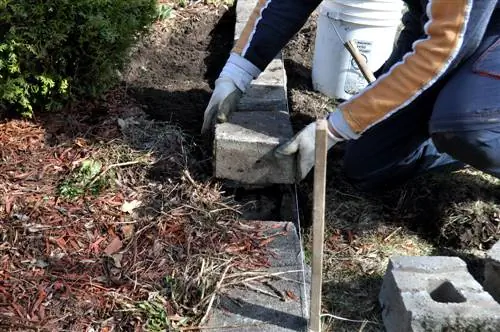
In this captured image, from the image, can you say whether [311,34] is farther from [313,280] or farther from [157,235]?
[313,280]

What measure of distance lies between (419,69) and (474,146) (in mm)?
502

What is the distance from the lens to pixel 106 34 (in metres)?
2.74

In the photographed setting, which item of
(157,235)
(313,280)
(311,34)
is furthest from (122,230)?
(311,34)

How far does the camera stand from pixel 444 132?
2.45 m

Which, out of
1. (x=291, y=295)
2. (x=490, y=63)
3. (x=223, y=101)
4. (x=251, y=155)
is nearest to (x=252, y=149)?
(x=251, y=155)

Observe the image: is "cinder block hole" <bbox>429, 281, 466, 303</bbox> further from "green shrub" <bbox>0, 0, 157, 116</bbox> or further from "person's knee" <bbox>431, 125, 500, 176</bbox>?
"green shrub" <bbox>0, 0, 157, 116</bbox>

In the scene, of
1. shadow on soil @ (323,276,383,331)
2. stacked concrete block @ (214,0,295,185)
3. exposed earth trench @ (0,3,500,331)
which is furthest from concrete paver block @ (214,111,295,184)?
shadow on soil @ (323,276,383,331)

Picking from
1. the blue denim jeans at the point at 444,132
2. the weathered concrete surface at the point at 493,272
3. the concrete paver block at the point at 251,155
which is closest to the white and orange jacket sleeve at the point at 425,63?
the blue denim jeans at the point at 444,132

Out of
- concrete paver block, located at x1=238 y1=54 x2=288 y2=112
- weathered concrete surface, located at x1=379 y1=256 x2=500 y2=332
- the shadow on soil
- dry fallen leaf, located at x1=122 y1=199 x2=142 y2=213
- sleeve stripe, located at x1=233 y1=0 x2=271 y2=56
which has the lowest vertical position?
the shadow on soil

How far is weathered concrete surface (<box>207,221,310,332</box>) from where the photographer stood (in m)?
1.99

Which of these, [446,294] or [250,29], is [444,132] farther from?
[250,29]

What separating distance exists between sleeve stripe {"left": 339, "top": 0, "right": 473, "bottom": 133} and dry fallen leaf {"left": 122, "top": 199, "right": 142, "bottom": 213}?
0.93 metres

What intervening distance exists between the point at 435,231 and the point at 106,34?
1.75m

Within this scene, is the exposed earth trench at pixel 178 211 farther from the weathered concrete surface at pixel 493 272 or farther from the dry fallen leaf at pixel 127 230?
the weathered concrete surface at pixel 493 272
